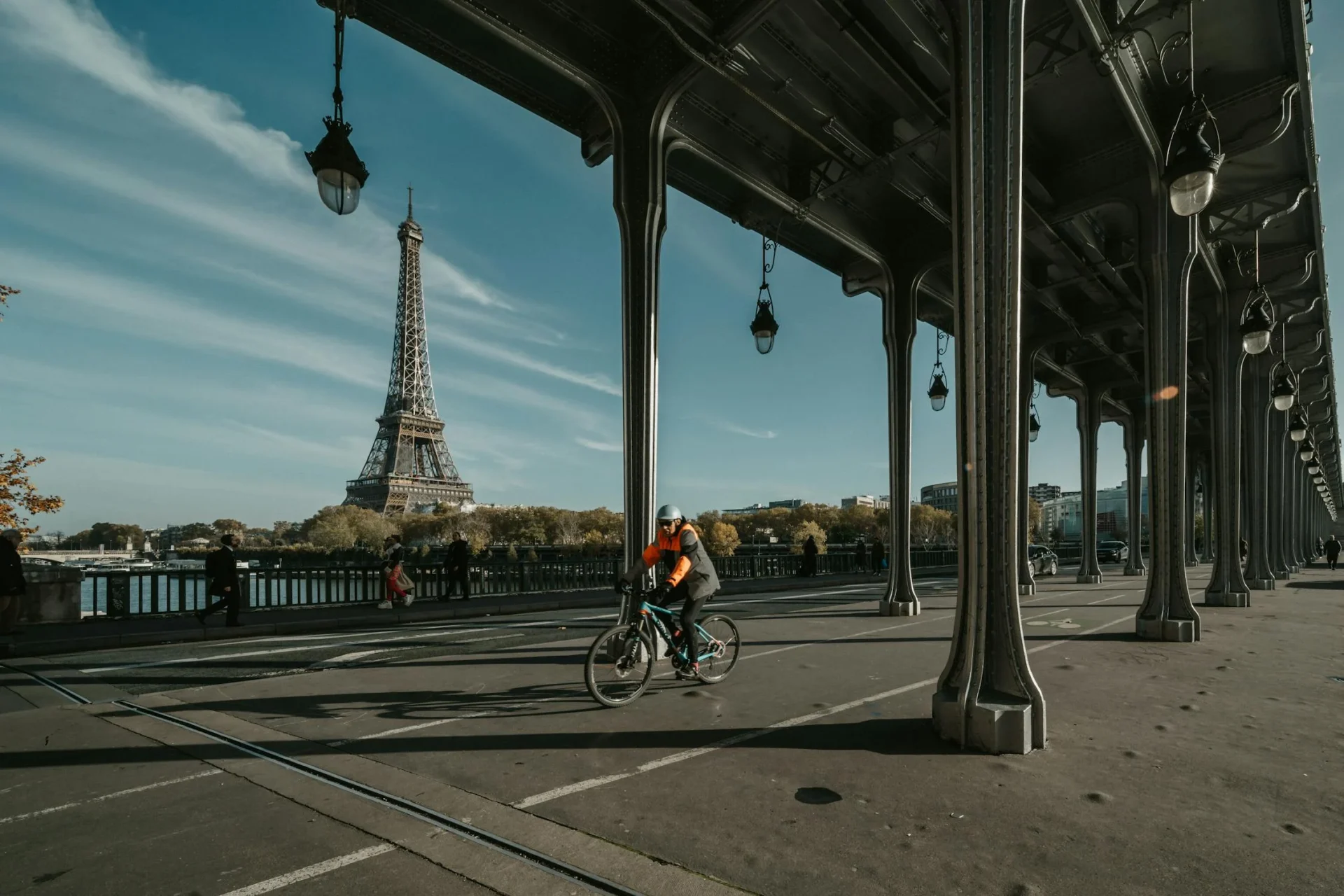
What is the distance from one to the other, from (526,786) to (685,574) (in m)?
2.79

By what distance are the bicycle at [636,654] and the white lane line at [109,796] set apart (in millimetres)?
2846

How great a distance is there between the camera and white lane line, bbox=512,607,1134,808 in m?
4.21

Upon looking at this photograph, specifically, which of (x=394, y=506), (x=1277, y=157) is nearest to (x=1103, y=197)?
(x=1277, y=157)

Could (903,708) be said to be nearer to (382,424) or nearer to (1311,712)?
(1311,712)

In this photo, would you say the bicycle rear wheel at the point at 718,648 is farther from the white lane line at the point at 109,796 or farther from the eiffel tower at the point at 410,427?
the eiffel tower at the point at 410,427

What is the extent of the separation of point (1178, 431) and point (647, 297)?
8.28 metres

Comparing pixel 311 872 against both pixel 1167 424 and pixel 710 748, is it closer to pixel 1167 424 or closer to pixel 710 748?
pixel 710 748

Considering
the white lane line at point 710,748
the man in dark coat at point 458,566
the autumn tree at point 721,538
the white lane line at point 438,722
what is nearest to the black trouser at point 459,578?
the man in dark coat at point 458,566

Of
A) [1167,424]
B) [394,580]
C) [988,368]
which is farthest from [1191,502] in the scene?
[988,368]

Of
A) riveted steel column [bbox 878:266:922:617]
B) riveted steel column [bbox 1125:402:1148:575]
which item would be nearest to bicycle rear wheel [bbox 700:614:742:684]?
riveted steel column [bbox 878:266:922:617]

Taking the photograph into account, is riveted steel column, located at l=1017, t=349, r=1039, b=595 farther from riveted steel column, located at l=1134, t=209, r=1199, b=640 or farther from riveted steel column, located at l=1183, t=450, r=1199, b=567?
riveted steel column, located at l=1183, t=450, r=1199, b=567

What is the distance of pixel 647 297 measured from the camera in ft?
29.2

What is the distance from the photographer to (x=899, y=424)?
14.1 metres

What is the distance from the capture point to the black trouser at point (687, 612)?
7074 millimetres
